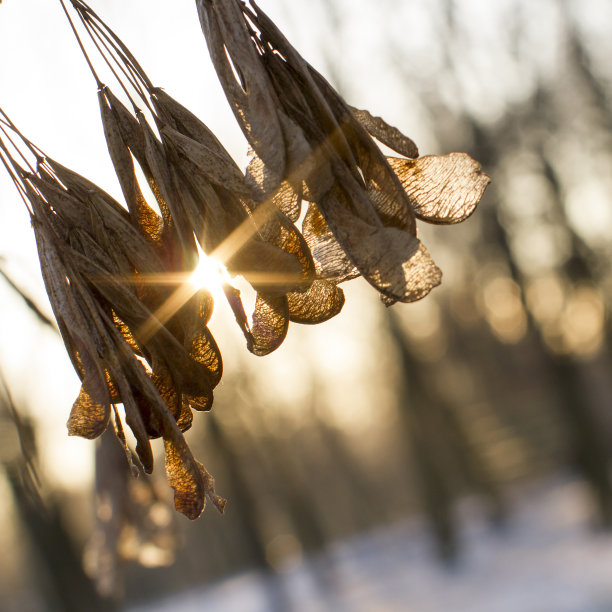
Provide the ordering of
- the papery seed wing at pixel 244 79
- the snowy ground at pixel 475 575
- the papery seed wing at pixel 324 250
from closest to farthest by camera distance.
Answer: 1. the papery seed wing at pixel 244 79
2. the papery seed wing at pixel 324 250
3. the snowy ground at pixel 475 575

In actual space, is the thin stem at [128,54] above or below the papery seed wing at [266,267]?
above

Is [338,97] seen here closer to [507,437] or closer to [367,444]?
[507,437]

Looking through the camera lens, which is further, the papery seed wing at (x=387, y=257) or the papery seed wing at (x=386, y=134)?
the papery seed wing at (x=386, y=134)

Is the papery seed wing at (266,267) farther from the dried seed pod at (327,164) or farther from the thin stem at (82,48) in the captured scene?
the thin stem at (82,48)

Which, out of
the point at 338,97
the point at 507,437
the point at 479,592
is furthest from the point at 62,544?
the point at 507,437

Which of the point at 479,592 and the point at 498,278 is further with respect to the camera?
the point at 498,278

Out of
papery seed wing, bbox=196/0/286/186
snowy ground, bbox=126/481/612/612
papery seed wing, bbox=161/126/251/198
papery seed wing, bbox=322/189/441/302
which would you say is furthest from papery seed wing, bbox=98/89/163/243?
snowy ground, bbox=126/481/612/612

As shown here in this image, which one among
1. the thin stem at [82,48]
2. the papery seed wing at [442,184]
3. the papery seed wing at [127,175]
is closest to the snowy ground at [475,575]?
the papery seed wing at [442,184]
